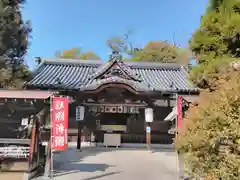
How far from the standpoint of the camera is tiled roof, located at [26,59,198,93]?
58.6 ft

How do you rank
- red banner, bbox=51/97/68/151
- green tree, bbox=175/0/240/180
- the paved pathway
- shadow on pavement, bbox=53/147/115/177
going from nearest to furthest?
1. green tree, bbox=175/0/240/180
2. red banner, bbox=51/97/68/151
3. the paved pathway
4. shadow on pavement, bbox=53/147/115/177

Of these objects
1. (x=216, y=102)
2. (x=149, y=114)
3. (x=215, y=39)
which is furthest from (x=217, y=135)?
(x=149, y=114)

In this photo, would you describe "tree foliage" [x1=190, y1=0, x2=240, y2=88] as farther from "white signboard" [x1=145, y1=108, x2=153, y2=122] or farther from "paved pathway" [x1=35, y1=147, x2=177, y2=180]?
"white signboard" [x1=145, y1=108, x2=153, y2=122]

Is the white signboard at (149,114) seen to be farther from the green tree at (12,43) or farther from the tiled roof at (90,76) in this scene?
the green tree at (12,43)

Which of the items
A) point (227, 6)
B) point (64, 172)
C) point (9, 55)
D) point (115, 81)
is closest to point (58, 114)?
point (64, 172)

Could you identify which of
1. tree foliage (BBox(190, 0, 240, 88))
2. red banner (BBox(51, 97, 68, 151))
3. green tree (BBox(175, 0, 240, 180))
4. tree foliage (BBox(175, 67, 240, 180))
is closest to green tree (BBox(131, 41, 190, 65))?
tree foliage (BBox(190, 0, 240, 88))

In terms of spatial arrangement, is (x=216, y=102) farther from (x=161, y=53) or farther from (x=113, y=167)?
(x=161, y=53)

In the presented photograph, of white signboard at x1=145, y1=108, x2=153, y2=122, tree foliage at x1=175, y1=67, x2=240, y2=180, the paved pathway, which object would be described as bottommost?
the paved pathway

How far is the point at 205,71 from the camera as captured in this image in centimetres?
791

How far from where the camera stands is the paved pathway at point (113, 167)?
9.57 metres

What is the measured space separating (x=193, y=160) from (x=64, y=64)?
17.2 metres

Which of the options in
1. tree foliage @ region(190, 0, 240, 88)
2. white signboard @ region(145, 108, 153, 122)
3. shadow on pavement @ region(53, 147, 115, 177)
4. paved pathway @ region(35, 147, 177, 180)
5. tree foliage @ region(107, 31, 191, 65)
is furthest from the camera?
tree foliage @ region(107, 31, 191, 65)

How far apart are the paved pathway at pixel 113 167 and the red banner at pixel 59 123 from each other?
1.15 metres

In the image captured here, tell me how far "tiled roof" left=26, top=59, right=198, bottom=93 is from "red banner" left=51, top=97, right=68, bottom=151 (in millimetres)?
7845
